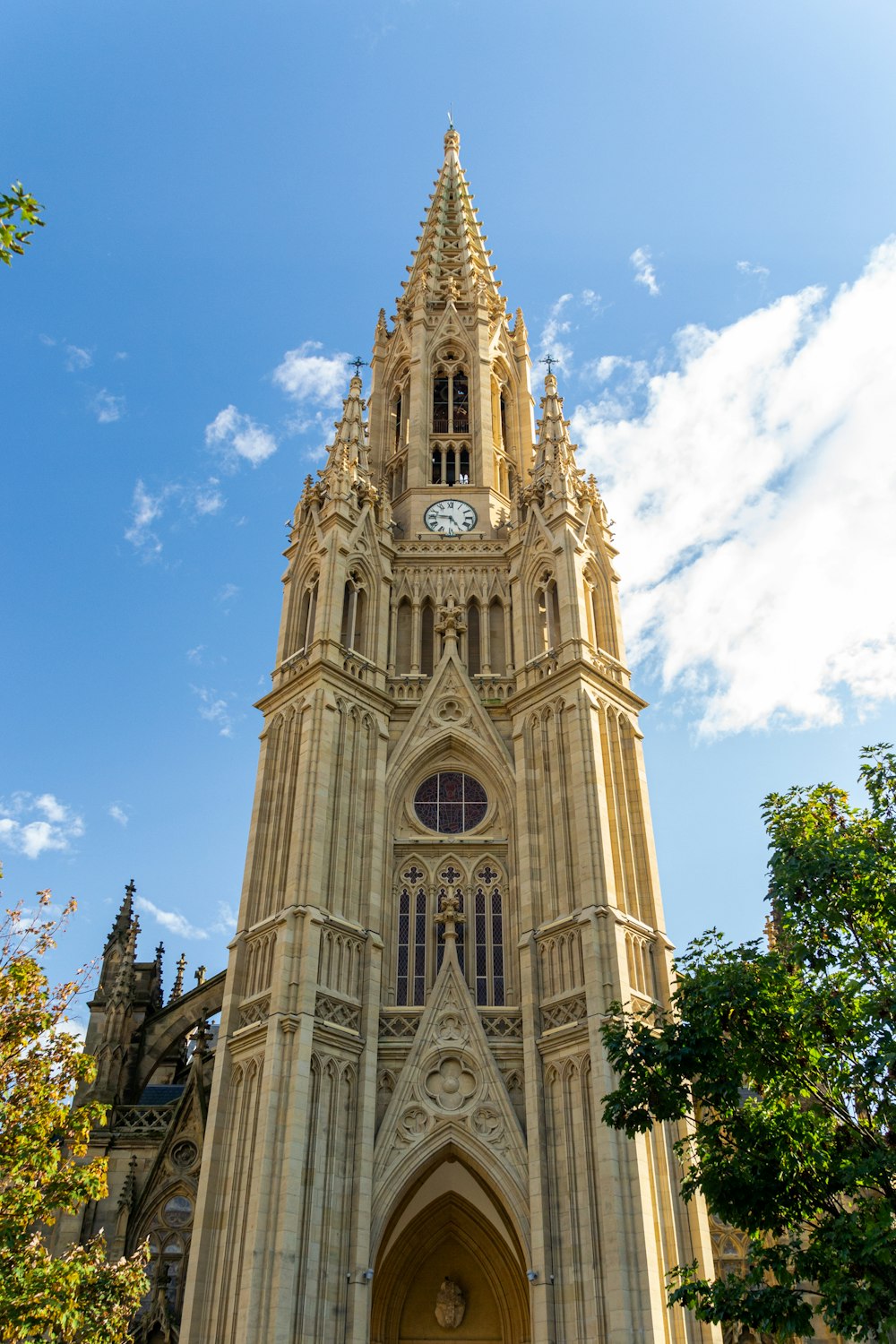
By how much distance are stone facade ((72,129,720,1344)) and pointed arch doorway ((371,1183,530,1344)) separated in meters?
0.06

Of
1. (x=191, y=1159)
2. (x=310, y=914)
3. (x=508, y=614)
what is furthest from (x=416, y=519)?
(x=191, y=1159)

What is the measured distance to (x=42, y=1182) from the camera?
15852 millimetres

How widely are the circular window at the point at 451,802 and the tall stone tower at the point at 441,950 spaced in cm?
9

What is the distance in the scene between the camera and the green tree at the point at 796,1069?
537 inches

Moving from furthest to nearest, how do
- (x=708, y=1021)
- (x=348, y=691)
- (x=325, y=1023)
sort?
(x=348, y=691) < (x=325, y=1023) < (x=708, y=1021)

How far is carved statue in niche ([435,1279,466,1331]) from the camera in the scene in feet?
83.4

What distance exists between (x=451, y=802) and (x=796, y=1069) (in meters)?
16.3

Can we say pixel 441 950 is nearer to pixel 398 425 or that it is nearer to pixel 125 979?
pixel 125 979

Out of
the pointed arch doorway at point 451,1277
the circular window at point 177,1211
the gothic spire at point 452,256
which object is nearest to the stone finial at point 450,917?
the pointed arch doorway at point 451,1277

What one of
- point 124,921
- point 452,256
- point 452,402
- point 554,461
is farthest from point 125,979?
point 452,256

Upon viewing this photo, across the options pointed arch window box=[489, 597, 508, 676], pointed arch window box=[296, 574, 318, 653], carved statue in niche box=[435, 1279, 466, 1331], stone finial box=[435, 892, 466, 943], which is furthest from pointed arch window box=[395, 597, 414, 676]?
carved statue in niche box=[435, 1279, 466, 1331]

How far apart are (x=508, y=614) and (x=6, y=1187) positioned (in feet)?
70.8

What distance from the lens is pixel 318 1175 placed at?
2317 cm

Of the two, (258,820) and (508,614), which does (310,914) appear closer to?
(258,820)
